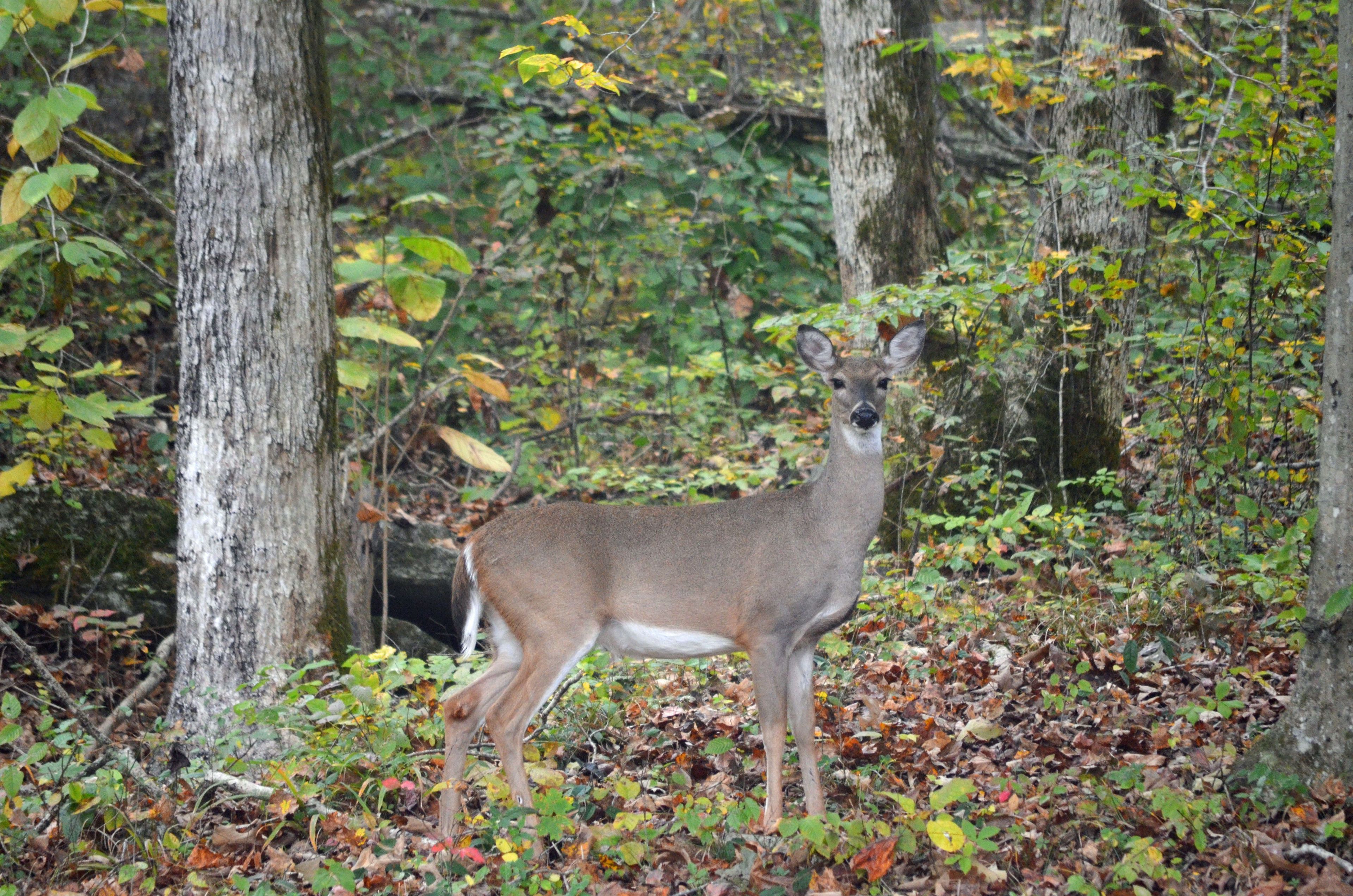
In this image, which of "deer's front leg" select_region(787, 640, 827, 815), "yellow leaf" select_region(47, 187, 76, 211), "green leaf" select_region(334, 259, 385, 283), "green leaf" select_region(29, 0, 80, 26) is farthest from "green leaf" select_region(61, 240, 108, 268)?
"deer's front leg" select_region(787, 640, 827, 815)

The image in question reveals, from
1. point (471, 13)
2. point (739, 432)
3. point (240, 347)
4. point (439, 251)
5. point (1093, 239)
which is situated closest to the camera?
point (240, 347)

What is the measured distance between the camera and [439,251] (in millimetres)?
5434

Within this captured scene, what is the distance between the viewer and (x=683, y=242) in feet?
32.3

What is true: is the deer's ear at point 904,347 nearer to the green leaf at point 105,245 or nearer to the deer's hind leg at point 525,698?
the deer's hind leg at point 525,698

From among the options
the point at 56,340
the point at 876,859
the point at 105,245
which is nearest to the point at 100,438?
the point at 56,340

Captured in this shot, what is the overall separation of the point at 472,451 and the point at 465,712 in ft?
5.65

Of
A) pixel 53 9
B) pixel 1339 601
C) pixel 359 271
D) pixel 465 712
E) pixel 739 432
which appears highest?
pixel 53 9

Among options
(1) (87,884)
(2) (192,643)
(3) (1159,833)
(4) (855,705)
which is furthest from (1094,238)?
(1) (87,884)

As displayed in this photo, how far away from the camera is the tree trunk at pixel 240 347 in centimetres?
499

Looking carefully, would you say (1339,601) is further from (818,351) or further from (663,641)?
(663,641)

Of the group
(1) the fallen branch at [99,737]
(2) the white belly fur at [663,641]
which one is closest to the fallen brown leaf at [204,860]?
(1) the fallen branch at [99,737]

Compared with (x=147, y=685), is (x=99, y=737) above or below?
above

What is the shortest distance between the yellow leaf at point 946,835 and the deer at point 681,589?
1023mm

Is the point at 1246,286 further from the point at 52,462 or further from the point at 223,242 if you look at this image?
the point at 52,462
